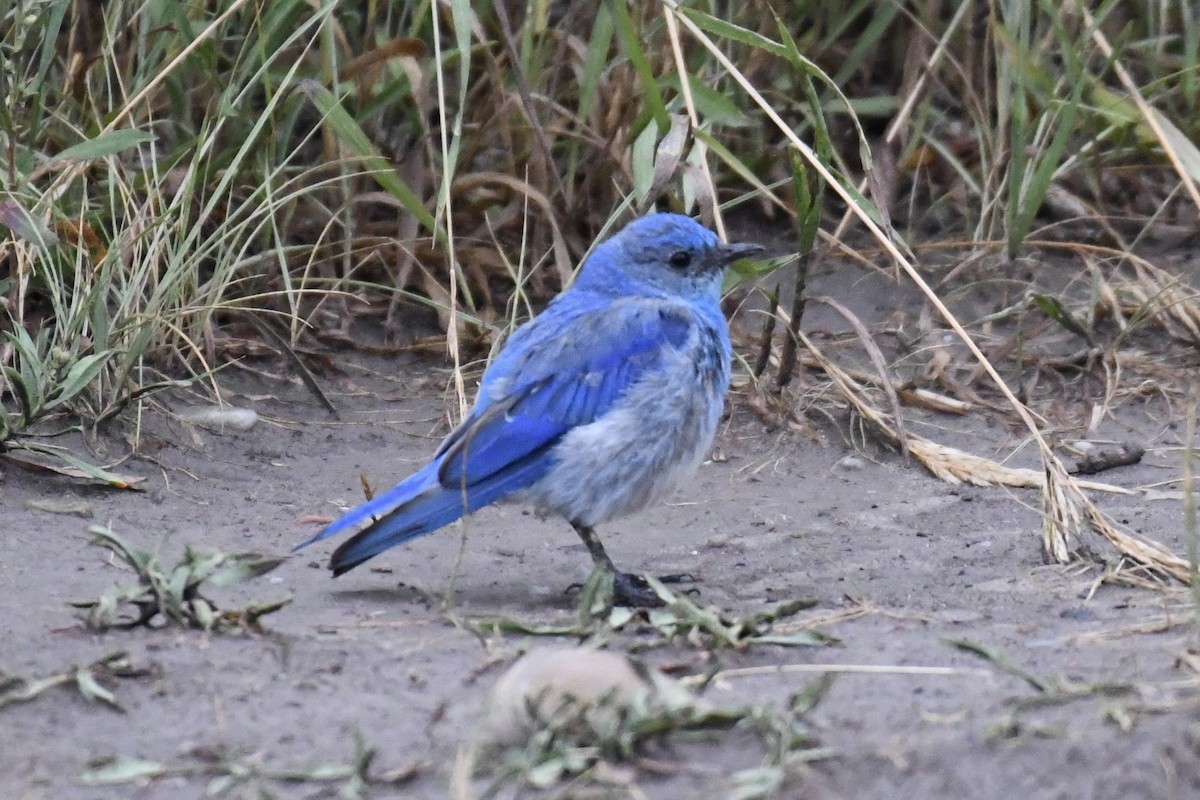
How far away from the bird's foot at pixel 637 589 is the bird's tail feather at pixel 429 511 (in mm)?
311

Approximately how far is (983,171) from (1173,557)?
87.5 inches

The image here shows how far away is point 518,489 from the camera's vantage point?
3.75 metres

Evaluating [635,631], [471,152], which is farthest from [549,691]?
[471,152]

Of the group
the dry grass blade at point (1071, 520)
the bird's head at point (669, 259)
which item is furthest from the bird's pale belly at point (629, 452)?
the dry grass blade at point (1071, 520)

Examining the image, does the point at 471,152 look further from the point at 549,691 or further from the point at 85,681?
the point at 549,691

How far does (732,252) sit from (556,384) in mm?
659

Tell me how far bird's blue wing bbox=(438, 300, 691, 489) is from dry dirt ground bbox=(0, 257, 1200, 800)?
1.03 feet

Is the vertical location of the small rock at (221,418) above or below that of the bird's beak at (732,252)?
below

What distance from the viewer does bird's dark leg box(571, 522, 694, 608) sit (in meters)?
3.66

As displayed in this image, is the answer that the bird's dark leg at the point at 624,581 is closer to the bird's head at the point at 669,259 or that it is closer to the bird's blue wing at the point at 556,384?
the bird's blue wing at the point at 556,384

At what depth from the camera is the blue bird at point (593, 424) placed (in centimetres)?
370

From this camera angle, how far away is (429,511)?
3547 mm

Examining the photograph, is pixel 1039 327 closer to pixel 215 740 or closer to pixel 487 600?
pixel 487 600

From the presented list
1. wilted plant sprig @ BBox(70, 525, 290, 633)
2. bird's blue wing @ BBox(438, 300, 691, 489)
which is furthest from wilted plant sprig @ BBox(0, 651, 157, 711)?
bird's blue wing @ BBox(438, 300, 691, 489)
